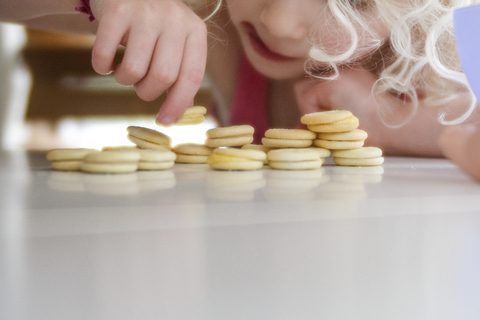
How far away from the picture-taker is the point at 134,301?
213 millimetres

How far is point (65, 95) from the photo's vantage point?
83.3 inches

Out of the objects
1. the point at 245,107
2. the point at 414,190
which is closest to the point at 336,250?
the point at 414,190

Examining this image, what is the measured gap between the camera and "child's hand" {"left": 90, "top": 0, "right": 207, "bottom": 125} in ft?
2.85

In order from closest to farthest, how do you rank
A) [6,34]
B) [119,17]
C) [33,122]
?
[119,17] → [33,122] → [6,34]

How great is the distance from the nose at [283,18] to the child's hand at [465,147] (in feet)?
2.53

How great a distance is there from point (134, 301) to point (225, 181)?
1.50ft

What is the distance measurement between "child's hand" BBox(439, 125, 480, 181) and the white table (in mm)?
167

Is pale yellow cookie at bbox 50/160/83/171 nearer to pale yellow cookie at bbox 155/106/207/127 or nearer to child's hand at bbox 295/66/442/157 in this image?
pale yellow cookie at bbox 155/106/207/127

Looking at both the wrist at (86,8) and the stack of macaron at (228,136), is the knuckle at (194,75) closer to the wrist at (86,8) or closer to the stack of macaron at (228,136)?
the stack of macaron at (228,136)

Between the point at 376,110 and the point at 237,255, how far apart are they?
1.29 metres

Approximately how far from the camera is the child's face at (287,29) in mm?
1402

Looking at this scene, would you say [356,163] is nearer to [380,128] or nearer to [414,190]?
[414,190]

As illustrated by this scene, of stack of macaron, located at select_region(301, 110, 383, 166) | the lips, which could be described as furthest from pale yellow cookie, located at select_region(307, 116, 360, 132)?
the lips

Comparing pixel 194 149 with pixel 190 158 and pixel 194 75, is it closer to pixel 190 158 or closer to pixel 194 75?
pixel 190 158
